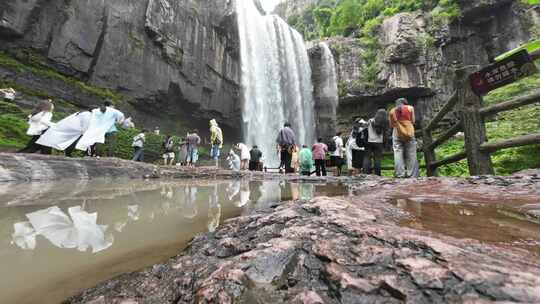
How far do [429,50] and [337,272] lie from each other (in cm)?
2103

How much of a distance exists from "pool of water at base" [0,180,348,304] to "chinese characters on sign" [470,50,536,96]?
11.2ft

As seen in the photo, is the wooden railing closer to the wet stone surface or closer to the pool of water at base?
the pool of water at base

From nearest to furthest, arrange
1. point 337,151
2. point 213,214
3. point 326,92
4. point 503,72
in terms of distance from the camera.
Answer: point 213,214, point 503,72, point 337,151, point 326,92

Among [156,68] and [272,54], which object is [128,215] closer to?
[156,68]

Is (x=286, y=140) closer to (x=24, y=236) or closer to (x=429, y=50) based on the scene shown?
(x=24, y=236)

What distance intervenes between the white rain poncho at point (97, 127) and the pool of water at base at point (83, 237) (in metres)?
3.81

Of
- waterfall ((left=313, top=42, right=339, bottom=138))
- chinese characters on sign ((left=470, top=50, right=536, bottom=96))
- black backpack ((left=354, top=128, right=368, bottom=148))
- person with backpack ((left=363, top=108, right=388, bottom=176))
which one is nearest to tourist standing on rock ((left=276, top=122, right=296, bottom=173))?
black backpack ((left=354, top=128, right=368, bottom=148))

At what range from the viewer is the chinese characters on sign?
3327 mm

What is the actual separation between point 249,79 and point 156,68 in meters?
6.39

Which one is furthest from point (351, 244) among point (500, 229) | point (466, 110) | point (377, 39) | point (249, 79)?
point (377, 39)

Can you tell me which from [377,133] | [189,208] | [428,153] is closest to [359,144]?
[377,133]

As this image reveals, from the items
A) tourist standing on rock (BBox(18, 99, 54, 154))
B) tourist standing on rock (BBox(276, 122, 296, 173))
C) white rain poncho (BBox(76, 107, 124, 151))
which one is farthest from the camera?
tourist standing on rock (BBox(276, 122, 296, 173))

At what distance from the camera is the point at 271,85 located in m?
20.3

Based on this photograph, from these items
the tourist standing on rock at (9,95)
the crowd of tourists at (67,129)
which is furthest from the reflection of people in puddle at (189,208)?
the tourist standing on rock at (9,95)
